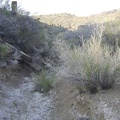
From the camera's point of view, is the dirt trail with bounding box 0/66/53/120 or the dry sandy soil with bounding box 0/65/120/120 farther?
the dirt trail with bounding box 0/66/53/120

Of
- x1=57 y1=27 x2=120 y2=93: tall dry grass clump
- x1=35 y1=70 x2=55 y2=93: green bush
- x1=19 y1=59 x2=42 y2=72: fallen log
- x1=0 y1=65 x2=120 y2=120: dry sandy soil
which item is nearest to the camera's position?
x1=0 y1=65 x2=120 y2=120: dry sandy soil

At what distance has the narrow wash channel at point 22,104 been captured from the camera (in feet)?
21.6

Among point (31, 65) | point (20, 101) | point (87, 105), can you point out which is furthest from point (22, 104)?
point (31, 65)

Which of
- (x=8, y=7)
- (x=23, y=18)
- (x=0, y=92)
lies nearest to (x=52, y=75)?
(x=0, y=92)

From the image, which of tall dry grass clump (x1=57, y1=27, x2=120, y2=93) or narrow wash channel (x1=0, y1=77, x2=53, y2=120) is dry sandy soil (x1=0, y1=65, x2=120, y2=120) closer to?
narrow wash channel (x1=0, y1=77, x2=53, y2=120)

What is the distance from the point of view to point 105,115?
544 centimetres

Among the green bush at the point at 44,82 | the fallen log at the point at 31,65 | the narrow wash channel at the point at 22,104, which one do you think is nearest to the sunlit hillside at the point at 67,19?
the fallen log at the point at 31,65

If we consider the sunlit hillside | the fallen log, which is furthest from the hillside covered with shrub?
the sunlit hillside

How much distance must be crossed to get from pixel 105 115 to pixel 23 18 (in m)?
7.84

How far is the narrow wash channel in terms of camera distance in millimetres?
6597

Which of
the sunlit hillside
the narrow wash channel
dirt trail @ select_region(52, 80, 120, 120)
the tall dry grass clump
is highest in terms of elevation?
the sunlit hillside

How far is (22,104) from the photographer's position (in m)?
7.31

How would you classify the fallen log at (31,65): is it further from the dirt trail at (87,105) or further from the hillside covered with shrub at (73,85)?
the dirt trail at (87,105)

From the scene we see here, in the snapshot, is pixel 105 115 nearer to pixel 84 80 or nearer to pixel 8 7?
pixel 84 80
